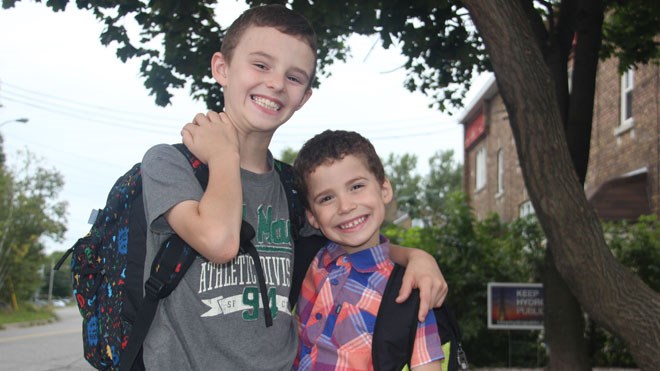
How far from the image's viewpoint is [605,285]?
5.60m

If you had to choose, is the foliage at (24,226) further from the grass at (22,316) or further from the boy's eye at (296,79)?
the boy's eye at (296,79)

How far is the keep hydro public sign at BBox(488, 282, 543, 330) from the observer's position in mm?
12281

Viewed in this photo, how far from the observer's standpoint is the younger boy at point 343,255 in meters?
2.42

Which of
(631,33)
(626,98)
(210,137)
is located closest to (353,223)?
(210,137)

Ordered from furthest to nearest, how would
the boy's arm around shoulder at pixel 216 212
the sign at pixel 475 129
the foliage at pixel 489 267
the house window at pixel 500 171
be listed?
the sign at pixel 475 129 → the house window at pixel 500 171 → the foliage at pixel 489 267 → the boy's arm around shoulder at pixel 216 212

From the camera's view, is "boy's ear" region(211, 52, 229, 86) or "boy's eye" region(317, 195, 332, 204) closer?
"boy's ear" region(211, 52, 229, 86)

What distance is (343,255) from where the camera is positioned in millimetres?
2668

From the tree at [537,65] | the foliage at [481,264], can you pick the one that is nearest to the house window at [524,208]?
the foliage at [481,264]

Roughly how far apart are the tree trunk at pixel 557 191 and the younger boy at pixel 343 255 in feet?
10.1

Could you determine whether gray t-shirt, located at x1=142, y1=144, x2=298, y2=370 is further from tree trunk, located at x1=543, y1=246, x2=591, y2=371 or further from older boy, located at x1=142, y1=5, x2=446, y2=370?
tree trunk, located at x1=543, y1=246, x2=591, y2=371

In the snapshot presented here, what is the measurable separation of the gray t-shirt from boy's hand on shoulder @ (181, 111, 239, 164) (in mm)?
55

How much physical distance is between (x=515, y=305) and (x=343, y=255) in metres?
10.3

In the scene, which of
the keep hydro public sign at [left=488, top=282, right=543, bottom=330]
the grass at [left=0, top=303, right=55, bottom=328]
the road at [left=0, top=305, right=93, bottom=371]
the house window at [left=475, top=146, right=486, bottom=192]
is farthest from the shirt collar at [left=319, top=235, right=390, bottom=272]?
the house window at [left=475, top=146, right=486, bottom=192]

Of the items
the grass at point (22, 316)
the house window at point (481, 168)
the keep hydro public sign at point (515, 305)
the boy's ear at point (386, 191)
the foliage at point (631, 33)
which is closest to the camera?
the boy's ear at point (386, 191)
